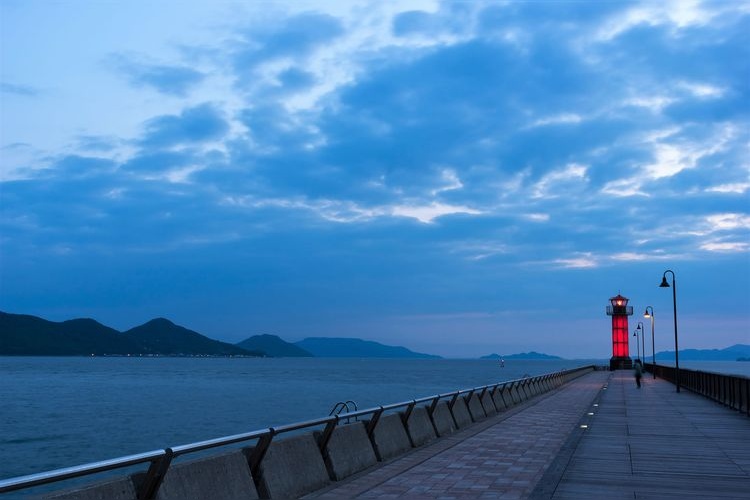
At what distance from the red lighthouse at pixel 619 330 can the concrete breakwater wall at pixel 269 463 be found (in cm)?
8662

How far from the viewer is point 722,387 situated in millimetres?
32062

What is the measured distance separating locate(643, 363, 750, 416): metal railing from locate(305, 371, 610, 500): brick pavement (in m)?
7.71

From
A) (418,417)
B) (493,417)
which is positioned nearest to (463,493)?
(418,417)

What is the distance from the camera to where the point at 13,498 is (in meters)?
30.9

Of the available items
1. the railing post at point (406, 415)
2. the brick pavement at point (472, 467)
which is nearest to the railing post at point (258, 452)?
the brick pavement at point (472, 467)

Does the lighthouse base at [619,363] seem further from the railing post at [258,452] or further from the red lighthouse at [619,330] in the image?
the railing post at [258,452]

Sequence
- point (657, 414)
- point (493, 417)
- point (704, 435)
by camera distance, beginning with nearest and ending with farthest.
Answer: point (704, 435) < point (493, 417) < point (657, 414)

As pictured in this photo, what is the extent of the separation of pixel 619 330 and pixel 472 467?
93.2 metres

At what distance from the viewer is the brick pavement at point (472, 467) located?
36.8ft

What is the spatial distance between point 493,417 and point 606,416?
3.80 metres

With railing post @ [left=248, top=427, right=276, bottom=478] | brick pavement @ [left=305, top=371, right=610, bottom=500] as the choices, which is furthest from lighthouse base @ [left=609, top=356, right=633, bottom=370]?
railing post @ [left=248, top=427, right=276, bottom=478]

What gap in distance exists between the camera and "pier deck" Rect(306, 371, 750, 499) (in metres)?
11.4

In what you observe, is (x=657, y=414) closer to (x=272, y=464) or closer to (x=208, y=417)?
(x=272, y=464)

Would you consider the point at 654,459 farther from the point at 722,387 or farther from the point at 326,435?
the point at 722,387
